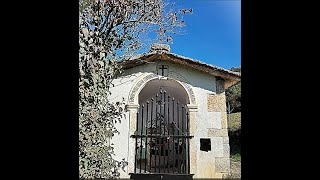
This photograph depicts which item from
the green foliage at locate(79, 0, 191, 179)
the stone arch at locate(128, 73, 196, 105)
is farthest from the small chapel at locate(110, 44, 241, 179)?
the green foliage at locate(79, 0, 191, 179)

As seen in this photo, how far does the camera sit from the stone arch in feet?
16.0

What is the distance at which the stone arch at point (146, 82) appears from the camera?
487 cm

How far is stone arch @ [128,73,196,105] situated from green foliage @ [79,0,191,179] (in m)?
1.44

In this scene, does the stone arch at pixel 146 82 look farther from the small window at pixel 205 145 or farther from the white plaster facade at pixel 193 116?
the small window at pixel 205 145

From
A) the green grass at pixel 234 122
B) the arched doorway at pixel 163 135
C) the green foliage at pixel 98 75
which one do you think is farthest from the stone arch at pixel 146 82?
the green grass at pixel 234 122

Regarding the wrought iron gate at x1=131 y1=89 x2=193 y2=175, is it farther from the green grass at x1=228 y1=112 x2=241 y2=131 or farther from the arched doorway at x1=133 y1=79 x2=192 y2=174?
the green grass at x1=228 y1=112 x2=241 y2=131

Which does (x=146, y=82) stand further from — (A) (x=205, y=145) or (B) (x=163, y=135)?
(A) (x=205, y=145)
